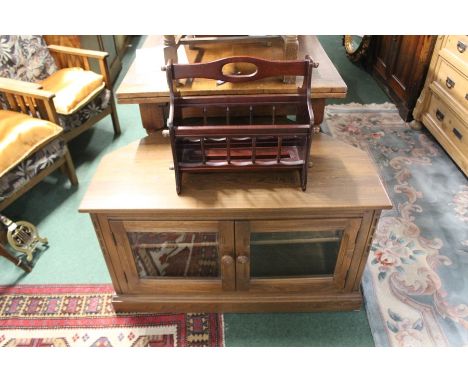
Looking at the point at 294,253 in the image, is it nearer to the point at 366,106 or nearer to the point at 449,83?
the point at 449,83

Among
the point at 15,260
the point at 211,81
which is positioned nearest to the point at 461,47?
the point at 211,81

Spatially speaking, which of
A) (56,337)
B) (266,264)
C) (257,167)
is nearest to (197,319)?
(266,264)

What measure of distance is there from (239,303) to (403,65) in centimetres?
234

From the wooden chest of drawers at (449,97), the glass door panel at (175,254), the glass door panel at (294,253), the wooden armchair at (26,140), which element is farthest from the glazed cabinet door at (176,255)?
the wooden chest of drawers at (449,97)

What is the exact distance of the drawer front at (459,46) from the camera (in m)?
2.07

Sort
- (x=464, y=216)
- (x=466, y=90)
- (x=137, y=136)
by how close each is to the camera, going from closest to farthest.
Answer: (x=464, y=216) → (x=466, y=90) → (x=137, y=136)

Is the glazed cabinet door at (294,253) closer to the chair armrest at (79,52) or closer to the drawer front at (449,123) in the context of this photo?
the drawer front at (449,123)

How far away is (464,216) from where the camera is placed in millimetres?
1911

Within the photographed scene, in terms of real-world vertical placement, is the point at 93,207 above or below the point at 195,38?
below

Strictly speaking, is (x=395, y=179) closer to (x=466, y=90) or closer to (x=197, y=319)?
(x=466, y=90)

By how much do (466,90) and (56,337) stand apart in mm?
2421

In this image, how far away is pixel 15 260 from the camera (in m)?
1.60

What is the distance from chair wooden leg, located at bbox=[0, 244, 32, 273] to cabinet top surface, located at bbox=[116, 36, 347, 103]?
2.76 ft

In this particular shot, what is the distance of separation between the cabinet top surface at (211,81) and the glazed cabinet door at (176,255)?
47 centimetres
